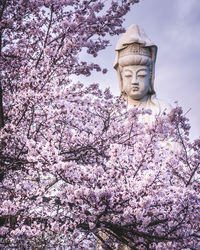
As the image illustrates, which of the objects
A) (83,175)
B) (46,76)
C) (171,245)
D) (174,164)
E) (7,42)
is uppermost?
(7,42)

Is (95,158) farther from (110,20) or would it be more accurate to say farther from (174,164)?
(110,20)

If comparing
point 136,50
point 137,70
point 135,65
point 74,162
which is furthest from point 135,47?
point 74,162

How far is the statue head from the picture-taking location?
10398 millimetres

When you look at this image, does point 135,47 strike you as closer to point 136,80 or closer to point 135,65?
point 135,65

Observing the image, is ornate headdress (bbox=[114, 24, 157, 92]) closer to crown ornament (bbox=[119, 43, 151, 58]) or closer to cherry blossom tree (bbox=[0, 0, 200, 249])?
crown ornament (bbox=[119, 43, 151, 58])

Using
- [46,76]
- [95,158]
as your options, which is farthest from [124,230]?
[46,76]

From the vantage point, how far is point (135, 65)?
10.5 m

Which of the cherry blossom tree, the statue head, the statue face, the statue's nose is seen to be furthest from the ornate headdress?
the cherry blossom tree

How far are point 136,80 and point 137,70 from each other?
11.9 inches

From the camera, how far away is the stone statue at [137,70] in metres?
10.4

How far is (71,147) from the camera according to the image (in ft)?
16.5

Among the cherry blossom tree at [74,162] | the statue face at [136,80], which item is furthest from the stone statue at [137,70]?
the cherry blossom tree at [74,162]

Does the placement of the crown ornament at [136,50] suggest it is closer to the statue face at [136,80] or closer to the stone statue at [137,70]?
the stone statue at [137,70]

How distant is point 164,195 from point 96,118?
2256 millimetres
